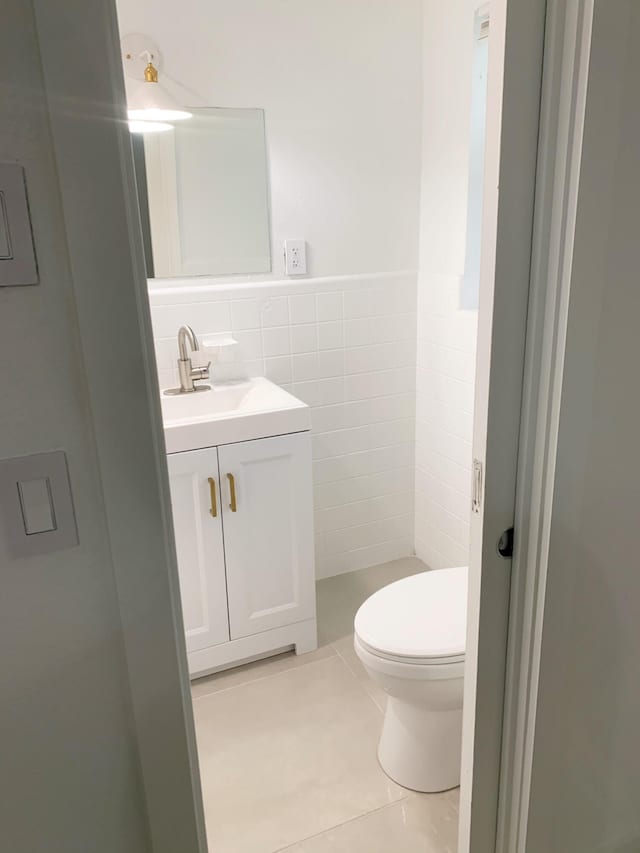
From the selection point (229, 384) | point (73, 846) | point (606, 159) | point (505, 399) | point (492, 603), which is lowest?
point (73, 846)

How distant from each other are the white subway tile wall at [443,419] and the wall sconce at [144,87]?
3.61 ft

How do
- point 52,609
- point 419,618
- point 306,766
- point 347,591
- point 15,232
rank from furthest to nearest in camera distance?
1. point 347,591
2. point 306,766
3. point 419,618
4. point 52,609
5. point 15,232

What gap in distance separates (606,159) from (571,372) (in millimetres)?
305

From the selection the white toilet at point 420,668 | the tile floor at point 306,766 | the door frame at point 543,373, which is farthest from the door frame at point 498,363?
the tile floor at point 306,766

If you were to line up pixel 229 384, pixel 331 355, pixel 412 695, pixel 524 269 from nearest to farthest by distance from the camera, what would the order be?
pixel 524 269
pixel 412 695
pixel 229 384
pixel 331 355

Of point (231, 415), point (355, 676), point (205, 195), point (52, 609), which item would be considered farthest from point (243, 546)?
point (52, 609)

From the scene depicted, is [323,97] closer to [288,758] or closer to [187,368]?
[187,368]

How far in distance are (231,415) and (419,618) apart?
2.57 feet

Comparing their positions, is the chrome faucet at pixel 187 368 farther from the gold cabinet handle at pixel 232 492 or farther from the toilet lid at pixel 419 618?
the toilet lid at pixel 419 618

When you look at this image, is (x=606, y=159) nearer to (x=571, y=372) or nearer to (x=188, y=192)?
(x=571, y=372)

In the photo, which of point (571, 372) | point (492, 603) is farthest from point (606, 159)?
point (492, 603)

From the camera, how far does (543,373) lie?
1008mm

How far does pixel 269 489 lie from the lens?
80.0 inches

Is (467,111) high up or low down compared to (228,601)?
up
